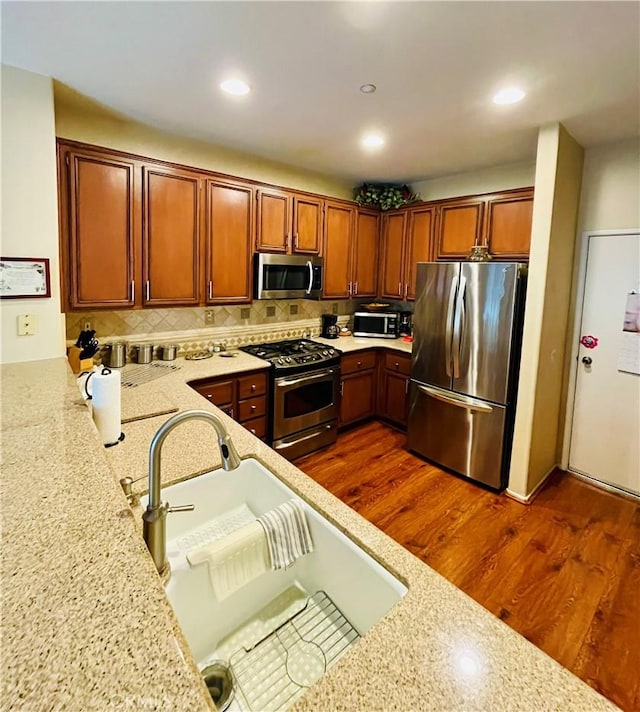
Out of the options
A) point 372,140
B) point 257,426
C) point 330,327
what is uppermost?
point 372,140

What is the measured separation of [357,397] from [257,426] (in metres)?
1.20

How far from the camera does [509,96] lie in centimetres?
213

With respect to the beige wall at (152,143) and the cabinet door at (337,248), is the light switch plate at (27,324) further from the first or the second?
the cabinet door at (337,248)

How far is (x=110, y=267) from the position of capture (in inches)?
102

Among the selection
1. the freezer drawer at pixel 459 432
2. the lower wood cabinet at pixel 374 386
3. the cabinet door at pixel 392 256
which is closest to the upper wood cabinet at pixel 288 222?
the cabinet door at pixel 392 256

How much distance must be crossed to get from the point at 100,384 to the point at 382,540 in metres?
1.10

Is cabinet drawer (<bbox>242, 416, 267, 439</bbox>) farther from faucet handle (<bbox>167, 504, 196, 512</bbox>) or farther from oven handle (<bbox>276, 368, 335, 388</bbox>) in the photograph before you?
faucet handle (<bbox>167, 504, 196, 512</bbox>)

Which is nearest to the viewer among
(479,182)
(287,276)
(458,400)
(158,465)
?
(158,465)

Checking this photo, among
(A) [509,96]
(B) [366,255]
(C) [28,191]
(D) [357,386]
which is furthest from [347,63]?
(D) [357,386]

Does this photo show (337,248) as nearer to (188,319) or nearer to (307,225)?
(307,225)

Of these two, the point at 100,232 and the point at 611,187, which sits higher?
the point at 611,187

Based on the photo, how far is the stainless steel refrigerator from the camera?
278 cm

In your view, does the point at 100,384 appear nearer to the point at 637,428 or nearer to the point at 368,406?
the point at 368,406

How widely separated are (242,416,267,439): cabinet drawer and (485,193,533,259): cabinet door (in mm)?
2455
